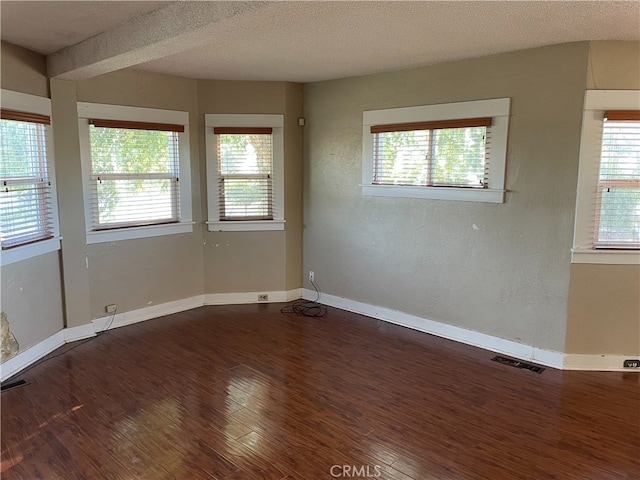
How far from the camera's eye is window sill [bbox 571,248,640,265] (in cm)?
354

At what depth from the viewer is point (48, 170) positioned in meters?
3.86

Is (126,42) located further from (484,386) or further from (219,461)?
(484,386)

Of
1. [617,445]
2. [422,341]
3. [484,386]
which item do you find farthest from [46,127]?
[617,445]

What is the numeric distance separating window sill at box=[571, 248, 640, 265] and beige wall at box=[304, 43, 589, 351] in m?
Result: 0.08

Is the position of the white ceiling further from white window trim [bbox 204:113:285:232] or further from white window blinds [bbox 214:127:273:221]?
white window blinds [bbox 214:127:273:221]

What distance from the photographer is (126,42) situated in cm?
301

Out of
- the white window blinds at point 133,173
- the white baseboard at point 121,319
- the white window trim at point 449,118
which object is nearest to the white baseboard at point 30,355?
the white baseboard at point 121,319

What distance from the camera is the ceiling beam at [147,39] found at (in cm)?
240

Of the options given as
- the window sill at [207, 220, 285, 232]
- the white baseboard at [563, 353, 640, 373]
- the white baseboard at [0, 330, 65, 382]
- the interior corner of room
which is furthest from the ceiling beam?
the white baseboard at [563, 353, 640, 373]

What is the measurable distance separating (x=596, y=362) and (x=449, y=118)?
2.27 m

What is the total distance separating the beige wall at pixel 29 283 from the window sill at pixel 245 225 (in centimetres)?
159

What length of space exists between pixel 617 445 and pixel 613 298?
126 centimetres

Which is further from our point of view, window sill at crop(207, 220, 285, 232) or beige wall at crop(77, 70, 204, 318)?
window sill at crop(207, 220, 285, 232)

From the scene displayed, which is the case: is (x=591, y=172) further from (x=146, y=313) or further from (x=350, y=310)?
(x=146, y=313)
